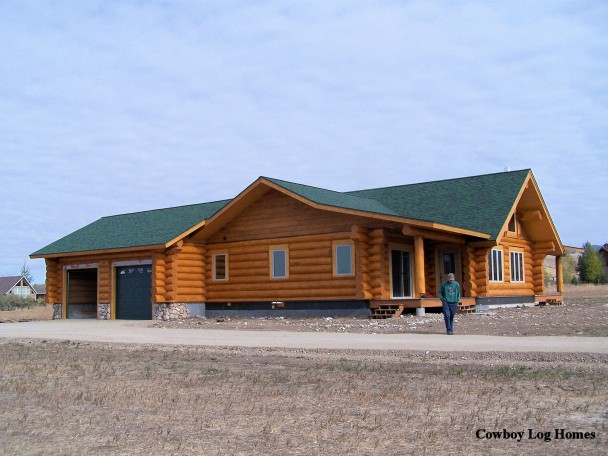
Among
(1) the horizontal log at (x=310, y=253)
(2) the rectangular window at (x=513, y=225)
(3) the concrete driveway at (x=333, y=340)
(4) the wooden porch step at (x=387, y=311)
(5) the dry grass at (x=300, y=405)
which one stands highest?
(2) the rectangular window at (x=513, y=225)

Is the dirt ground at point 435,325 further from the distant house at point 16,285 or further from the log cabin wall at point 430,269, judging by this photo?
the distant house at point 16,285

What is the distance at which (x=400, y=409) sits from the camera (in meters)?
8.20

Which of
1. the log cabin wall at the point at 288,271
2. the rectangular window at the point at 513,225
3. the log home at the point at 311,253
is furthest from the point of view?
the rectangular window at the point at 513,225

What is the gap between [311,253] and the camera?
26875 millimetres

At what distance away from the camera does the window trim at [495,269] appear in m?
29.2

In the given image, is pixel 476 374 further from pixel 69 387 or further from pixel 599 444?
pixel 69 387

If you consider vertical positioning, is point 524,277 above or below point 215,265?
below

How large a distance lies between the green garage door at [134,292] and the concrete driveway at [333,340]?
7.06 m

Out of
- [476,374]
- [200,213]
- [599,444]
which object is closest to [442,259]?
[200,213]

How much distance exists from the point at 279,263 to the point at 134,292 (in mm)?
6415

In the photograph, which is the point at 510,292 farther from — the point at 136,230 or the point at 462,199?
the point at 136,230

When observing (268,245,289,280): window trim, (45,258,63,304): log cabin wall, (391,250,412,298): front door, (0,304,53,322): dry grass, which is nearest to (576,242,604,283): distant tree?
(391,250,412,298): front door

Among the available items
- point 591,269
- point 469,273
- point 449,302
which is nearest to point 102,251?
point 469,273

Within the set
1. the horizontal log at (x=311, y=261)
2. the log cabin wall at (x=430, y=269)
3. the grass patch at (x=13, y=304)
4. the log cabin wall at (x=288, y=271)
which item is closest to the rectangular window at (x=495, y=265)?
the log cabin wall at (x=430, y=269)
